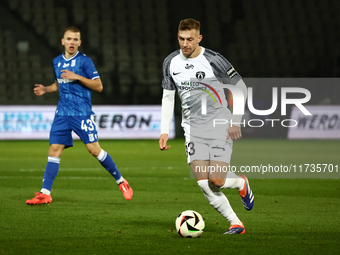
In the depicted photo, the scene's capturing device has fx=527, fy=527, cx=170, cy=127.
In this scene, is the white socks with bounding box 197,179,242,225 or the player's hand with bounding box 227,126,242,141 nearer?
the player's hand with bounding box 227,126,242,141

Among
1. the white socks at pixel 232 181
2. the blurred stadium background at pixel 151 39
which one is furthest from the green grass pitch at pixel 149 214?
the blurred stadium background at pixel 151 39

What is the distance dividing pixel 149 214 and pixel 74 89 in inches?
73.6

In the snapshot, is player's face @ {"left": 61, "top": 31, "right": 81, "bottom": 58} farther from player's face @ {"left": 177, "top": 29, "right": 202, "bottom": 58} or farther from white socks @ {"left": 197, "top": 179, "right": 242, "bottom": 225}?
white socks @ {"left": 197, "top": 179, "right": 242, "bottom": 225}

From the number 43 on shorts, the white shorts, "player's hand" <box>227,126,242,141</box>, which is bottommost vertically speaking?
the white shorts

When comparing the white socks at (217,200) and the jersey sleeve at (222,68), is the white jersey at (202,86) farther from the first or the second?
the white socks at (217,200)

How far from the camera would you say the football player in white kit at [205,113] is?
4551 mm

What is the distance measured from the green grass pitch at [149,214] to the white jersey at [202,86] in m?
1.00

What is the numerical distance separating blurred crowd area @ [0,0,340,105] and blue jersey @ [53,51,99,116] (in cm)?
1340

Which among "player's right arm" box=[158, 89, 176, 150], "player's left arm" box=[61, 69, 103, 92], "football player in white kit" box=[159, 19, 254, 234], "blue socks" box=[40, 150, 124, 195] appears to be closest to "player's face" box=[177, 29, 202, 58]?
"football player in white kit" box=[159, 19, 254, 234]

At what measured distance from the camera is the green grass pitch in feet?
13.5

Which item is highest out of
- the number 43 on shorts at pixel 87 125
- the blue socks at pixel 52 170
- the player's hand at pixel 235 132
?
the player's hand at pixel 235 132

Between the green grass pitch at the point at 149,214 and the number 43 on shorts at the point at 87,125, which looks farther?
the number 43 on shorts at the point at 87,125

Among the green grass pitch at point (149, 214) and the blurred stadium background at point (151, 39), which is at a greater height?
the blurred stadium background at point (151, 39)

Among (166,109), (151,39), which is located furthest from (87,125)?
(151,39)
